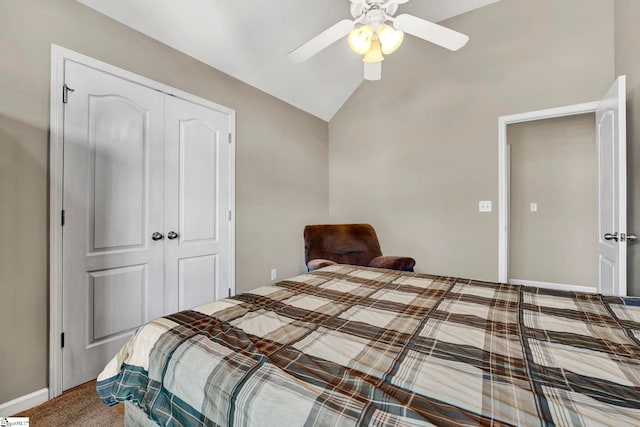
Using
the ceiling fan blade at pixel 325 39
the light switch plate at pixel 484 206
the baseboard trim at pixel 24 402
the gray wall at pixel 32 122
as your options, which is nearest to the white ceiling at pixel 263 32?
the gray wall at pixel 32 122

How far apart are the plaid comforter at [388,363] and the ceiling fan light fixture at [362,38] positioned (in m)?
1.48

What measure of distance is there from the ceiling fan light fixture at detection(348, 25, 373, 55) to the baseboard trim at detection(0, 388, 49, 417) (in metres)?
2.70

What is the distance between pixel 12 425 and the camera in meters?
1.28

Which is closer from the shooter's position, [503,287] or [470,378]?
[470,378]

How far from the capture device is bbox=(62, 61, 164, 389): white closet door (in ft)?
5.52

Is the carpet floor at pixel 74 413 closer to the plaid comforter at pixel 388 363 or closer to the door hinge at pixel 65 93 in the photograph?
the plaid comforter at pixel 388 363

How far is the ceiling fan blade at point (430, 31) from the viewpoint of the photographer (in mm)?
1556

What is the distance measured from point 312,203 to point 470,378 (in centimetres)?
312

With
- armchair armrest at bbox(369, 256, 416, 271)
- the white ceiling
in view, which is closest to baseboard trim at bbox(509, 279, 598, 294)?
armchair armrest at bbox(369, 256, 416, 271)

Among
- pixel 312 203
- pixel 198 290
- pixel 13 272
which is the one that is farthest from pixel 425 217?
pixel 13 272

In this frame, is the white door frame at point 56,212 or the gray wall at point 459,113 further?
the gray wall at point 459,113

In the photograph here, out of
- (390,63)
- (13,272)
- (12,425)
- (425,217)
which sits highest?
(390,63)

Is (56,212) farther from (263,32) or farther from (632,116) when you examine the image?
(632,116)

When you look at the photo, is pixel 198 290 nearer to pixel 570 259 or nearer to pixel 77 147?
pixel 77 147
